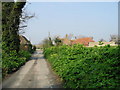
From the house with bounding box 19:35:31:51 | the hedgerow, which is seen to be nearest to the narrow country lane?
the hedgerow

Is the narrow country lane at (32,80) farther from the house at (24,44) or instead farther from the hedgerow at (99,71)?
the house at (24,44)

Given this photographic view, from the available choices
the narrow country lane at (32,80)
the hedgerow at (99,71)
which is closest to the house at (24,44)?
the narrow country lane at (32,80)

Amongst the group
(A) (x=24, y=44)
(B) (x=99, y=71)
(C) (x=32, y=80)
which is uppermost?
(B) (x=99, y=71)

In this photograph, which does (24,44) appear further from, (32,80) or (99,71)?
(99,71)

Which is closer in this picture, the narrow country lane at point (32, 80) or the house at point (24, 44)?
the narrow country lane at point (32, 80)

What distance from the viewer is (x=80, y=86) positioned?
7105 mm

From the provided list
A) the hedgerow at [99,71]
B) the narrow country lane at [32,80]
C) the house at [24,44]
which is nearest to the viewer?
the hedgerow at [99,71]

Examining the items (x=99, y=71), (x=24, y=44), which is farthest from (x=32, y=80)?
(x=24, y=44)

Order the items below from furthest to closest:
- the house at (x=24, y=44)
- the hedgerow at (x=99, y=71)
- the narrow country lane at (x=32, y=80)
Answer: the house at (x=24, y=44) → the narrow country lane at (x=32, y=80) → the hedgerow at (x=99, y=71)

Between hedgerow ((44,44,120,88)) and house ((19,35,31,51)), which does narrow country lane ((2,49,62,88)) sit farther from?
house ((19,35,31,51))

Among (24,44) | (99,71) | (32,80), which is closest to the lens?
(99,71)

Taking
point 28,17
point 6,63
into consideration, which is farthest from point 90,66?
point 28,17

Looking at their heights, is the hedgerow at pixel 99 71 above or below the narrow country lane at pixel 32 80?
above

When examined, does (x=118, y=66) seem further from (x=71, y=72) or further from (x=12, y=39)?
(x=12, y=39)
